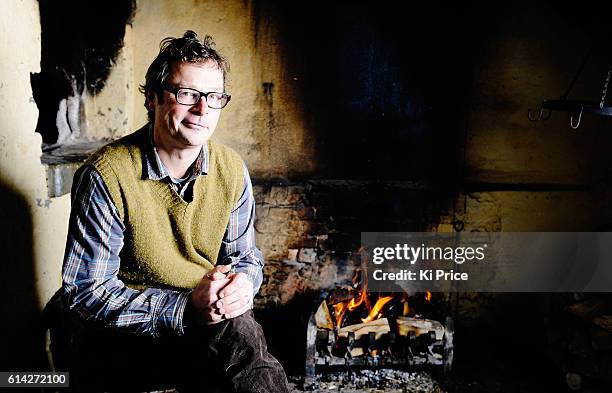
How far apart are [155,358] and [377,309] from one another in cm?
161

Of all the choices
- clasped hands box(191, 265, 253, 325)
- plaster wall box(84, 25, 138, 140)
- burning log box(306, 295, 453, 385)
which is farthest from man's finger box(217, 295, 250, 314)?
plaster wall box(84, 25, 138, 140)

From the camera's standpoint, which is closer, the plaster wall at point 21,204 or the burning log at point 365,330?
the plaster wall at point 21,204

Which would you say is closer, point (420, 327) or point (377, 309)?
point (420, 327)

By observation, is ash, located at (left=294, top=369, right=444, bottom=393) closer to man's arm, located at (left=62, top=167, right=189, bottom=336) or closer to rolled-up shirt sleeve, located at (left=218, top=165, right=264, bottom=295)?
rolled-up shirt sleeve, located at (left=218, top=165, right=264, bottom=295)

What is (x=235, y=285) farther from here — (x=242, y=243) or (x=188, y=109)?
(x=188, y=109)

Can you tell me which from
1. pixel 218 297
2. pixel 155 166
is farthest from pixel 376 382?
pixel 155 166

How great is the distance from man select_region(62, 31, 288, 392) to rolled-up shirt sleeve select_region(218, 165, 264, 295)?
0.10 m

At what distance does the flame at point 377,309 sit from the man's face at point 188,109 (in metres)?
1.69

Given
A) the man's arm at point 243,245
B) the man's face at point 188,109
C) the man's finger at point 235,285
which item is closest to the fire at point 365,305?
the man's arm at point 243,245

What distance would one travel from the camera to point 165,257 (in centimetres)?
202

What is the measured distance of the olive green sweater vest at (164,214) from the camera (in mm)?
1902

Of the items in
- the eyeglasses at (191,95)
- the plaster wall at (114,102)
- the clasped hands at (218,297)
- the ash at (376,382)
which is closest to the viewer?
the clasped hands at (218,297)

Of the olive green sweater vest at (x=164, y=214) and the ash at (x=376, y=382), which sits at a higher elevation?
the olive green sweater vest at (x=164, y=214)

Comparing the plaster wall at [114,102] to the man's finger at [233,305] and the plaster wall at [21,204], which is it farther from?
the man's finger at [233,305]
